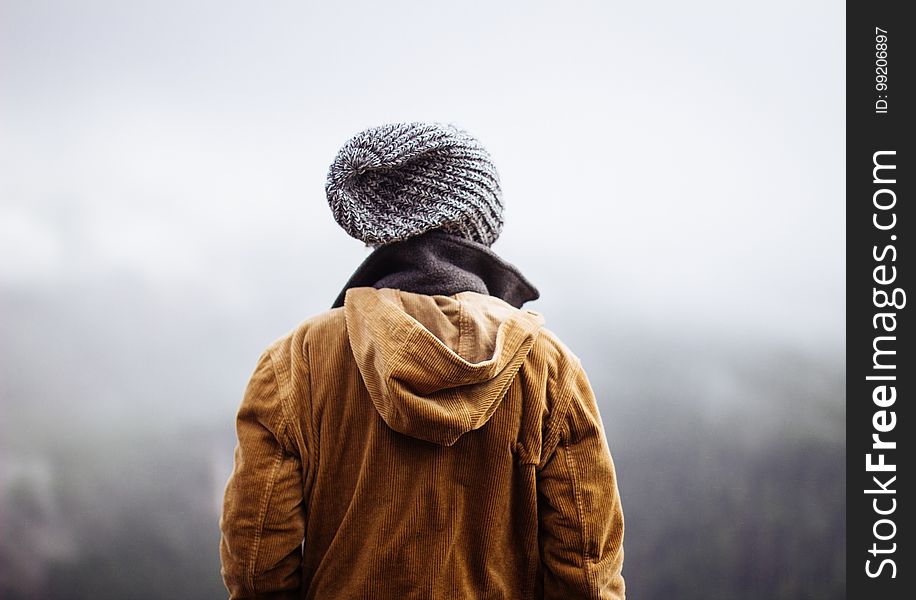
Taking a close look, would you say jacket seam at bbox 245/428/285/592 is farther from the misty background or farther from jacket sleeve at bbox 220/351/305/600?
the misty background

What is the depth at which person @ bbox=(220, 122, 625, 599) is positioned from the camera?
93 cm

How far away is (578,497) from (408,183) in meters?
0.52

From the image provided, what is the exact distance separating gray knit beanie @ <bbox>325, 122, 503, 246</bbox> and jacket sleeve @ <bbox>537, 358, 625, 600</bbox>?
29 centimetres

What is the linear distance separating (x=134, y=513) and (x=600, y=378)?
4.37ft

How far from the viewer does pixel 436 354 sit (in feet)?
2.77

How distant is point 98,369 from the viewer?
179 centimetres
